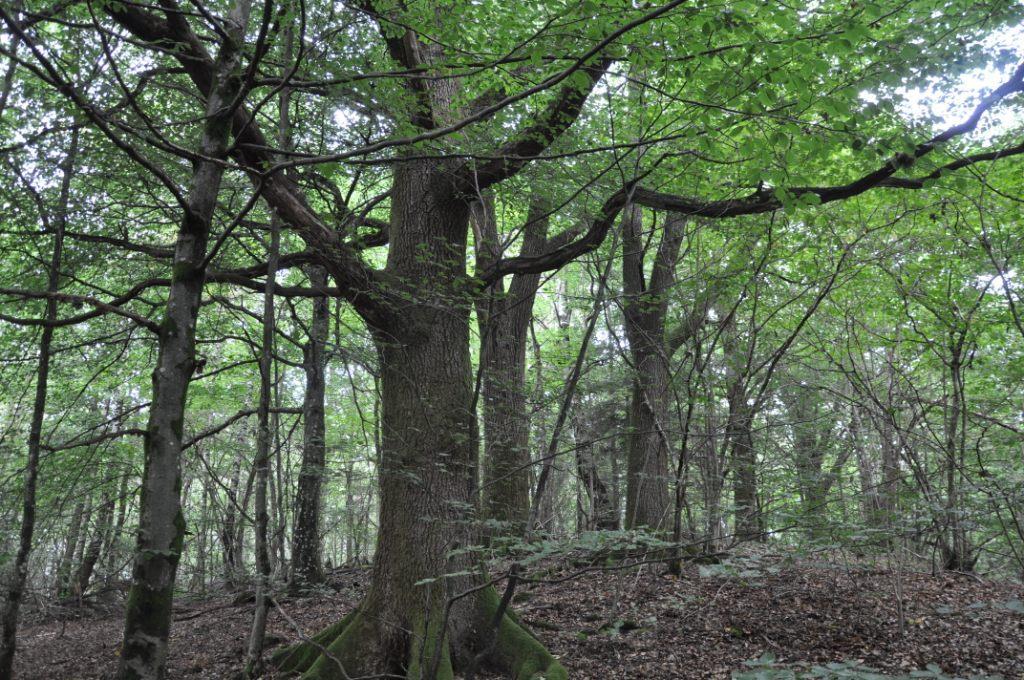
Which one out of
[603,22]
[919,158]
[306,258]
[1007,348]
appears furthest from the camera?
[1007,348]

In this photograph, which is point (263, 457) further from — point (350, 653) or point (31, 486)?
point (31, 486)

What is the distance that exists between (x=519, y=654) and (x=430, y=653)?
2.85ft

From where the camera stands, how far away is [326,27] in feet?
16.1

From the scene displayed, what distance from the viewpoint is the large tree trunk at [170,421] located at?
12.0ft

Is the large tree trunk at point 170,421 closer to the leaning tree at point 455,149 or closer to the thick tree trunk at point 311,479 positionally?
the leaning tree at point 455,149

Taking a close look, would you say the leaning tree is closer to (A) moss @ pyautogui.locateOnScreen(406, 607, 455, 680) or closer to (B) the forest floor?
(A) moss @ pyautogui.locateOnScreen(406, 607, 455, 680)

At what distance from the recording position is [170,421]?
3867mm

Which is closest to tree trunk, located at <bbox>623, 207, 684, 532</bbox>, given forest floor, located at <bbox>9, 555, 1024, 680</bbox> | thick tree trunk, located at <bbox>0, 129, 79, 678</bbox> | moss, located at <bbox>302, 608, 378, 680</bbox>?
forest floor, located at <bbox>9, 555, 1024, 680</bbox>

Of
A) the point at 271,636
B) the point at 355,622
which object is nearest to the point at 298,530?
the point at 271,636

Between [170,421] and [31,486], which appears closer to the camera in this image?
[170,421]

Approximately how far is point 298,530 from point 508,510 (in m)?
3.10

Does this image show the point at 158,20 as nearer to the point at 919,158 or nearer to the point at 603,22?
the point at 603,22

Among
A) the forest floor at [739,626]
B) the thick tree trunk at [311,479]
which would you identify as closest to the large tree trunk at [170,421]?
the forest floor at [739,626]

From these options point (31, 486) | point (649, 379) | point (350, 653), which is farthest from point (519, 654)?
point (31, 486)
